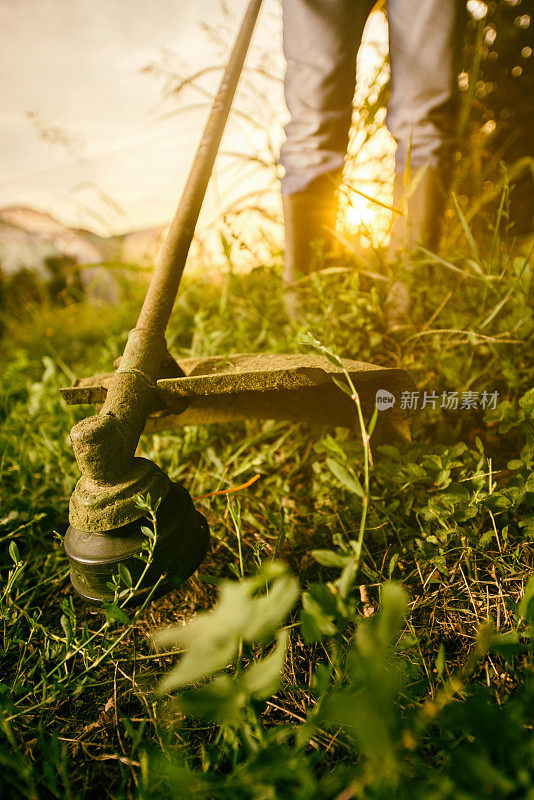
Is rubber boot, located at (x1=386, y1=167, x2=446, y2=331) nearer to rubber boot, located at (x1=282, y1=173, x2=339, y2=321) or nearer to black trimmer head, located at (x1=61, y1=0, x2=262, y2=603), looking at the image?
rubber boot, located at (x1=282, y1=173, x2=339, y2=321)

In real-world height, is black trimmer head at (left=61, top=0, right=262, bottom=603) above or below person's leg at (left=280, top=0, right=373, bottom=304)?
below

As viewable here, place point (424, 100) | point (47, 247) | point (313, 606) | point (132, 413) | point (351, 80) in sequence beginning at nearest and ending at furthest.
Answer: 1. point (313, 606)
2. point (132, 413)
3. point (424, 100)
4. point (351, 80)
5. point (47, 247)

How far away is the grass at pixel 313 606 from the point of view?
56 centimetres

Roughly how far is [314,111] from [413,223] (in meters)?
0.73

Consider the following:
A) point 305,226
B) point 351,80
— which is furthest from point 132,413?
point 351,80

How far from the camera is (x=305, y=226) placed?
83.0 inches

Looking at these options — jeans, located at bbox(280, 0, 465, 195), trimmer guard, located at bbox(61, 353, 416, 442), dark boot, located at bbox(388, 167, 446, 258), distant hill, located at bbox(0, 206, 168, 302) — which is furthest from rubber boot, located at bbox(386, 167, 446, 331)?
distant hill, located at bbox(0, 206, 168, 302)

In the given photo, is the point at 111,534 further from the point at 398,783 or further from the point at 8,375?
the point at 8,375

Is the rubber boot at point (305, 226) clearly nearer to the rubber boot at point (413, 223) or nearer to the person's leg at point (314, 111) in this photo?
the person's leg at point (314, 111)

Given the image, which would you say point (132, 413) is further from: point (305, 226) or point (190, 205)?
point (305, 226)

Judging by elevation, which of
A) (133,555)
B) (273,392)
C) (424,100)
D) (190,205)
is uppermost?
(424,100)

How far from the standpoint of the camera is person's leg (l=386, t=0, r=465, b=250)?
5.57 ft

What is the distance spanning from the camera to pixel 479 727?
52cm

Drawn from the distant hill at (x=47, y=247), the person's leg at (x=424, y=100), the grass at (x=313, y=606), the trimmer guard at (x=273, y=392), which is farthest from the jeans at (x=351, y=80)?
the distant hill at (x=47, y=247)
